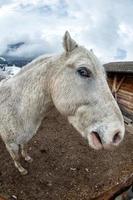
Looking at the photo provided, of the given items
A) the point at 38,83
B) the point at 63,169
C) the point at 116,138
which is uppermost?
the point at 38,83

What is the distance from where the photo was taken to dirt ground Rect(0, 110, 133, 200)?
6.14 m

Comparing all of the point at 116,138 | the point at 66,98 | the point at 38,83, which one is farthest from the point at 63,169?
the point at 116,138

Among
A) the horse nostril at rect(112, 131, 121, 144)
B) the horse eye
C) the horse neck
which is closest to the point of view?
the horse nostril at rect(112, 131, 121, 144)

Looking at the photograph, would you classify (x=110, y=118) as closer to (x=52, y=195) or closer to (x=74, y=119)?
(x=74, y=119)

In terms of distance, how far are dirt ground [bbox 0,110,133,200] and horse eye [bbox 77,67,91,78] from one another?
2.99 m

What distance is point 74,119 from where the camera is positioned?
3988 mm

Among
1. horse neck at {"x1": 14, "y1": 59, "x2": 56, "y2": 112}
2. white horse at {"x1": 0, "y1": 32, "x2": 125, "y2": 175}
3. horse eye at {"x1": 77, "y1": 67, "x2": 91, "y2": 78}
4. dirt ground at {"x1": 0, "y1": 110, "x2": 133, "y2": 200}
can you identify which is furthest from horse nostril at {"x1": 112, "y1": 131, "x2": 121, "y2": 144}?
dirt ground at {"x1": 0, "y1": 110, "x2": 133, "y2": 200}

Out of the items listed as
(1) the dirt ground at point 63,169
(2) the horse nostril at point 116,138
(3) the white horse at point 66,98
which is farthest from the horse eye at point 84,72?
(1) the dirt ground at point 63,169

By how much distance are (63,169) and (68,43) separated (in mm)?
4013

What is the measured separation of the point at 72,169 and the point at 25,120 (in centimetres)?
293

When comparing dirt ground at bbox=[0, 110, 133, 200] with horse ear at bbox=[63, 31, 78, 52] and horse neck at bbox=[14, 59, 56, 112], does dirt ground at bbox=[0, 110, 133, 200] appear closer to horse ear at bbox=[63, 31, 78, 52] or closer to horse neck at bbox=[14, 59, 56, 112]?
horse neck at bbox=[14, 59, 56, 112]

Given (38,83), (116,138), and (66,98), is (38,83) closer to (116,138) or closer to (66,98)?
(66,98)

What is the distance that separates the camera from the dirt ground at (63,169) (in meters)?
6.14

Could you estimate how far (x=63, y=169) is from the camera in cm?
709
